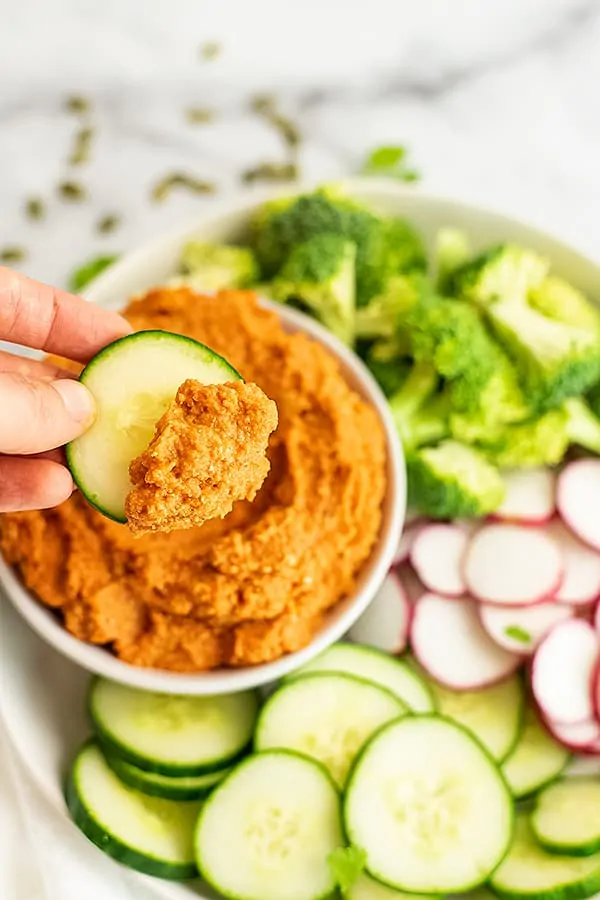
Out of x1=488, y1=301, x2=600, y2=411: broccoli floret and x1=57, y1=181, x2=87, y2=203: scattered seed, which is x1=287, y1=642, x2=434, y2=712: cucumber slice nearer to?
x1=488, y1=301, x2=600, y2=411: broccoli floret

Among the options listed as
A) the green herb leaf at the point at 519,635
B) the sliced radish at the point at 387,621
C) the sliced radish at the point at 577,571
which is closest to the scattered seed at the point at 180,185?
the sliced radish at the point at 387,621

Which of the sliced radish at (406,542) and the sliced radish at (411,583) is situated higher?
the sliced radish at (406,542)

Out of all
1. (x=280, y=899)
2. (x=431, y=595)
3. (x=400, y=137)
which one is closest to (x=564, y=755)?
(x=431, y=595)

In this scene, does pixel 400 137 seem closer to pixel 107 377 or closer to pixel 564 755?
pixel 107 377

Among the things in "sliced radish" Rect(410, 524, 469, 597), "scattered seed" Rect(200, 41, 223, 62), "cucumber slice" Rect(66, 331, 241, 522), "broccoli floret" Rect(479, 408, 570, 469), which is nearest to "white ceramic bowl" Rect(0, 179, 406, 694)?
"sliced radish" Rect(410, 524, 469, 597)

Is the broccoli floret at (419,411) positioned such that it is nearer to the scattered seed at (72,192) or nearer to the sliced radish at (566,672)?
the sliced radish at (566,672)
